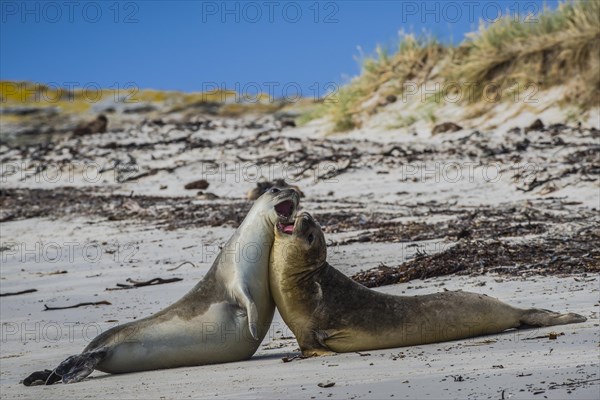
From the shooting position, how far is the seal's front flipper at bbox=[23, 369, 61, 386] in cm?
587

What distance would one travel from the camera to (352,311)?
628 centimetres

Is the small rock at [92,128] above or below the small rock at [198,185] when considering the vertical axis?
above

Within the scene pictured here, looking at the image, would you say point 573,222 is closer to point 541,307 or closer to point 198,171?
point 541,307

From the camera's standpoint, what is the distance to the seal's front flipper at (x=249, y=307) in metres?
6.10

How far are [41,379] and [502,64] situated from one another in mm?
15605

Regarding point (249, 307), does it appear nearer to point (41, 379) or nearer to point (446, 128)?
point (41, 379)

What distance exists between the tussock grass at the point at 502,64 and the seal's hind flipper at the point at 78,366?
13.2m

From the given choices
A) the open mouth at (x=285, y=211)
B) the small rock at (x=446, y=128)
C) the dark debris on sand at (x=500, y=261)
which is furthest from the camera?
the small rock at (x=446, y=128)

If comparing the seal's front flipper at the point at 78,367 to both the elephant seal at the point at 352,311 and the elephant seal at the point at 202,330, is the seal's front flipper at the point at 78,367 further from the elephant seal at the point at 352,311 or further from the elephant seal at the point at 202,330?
the elephant seal at the point at 352,311

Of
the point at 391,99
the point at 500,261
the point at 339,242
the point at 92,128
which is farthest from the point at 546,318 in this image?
the point at 92,128

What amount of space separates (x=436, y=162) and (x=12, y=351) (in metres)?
9.46

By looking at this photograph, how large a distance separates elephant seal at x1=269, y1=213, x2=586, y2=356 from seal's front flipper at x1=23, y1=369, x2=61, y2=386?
1.45 m

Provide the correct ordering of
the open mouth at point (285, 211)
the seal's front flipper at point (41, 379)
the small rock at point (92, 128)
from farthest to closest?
1. the small rock at point (92, 128)
2. the open mouth at point (285, 211)
3. the seal's front flipper at point (41, 379)

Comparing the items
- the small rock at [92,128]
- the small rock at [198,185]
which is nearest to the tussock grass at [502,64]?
the small rock at [92,128]
